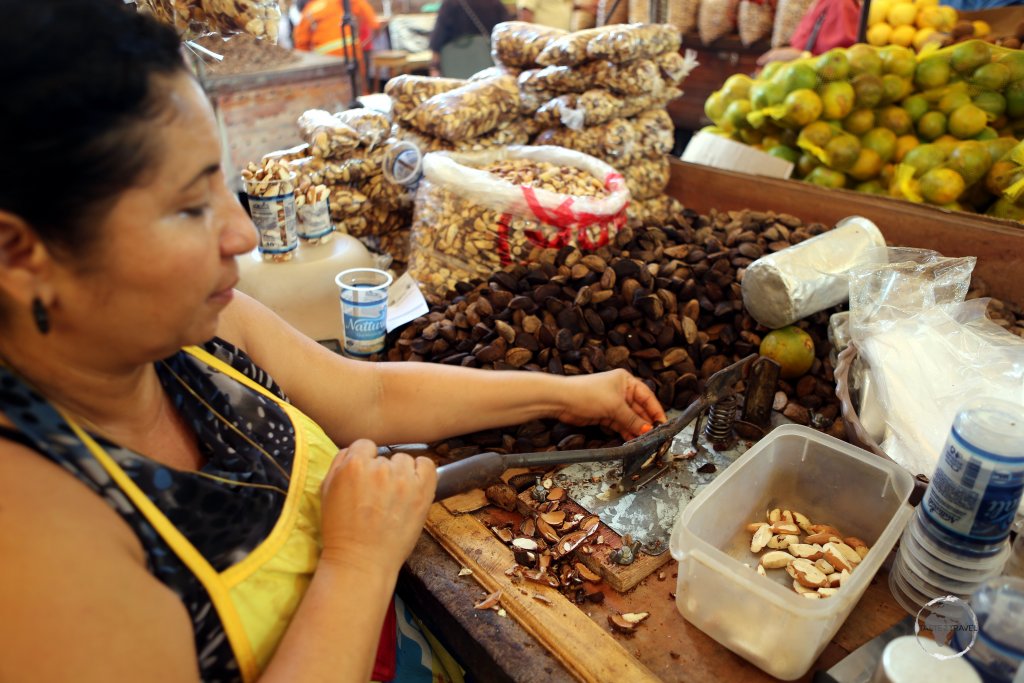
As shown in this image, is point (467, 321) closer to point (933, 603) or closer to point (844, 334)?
point (844, 334)

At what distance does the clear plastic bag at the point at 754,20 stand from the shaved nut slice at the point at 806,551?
15.1ft

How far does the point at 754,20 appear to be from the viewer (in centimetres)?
472

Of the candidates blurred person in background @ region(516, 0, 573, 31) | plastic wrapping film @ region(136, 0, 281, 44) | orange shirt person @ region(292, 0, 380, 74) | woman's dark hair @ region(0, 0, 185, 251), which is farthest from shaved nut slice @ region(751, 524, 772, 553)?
orange shirt person @ region(292, 0, 380, 74)

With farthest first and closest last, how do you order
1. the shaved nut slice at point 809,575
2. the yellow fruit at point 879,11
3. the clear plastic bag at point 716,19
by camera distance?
1. the clear plastic bag at point 716,19
2. the yellow fruit at point 879,11
3. the shaved nut slice at point 809,575

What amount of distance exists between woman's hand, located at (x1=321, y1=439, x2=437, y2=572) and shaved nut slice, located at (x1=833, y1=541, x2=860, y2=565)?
620 millimetres

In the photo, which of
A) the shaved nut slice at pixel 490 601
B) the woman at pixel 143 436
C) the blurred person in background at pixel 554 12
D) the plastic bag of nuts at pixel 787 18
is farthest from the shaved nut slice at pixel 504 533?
the blurred person in background at pixel 554 12

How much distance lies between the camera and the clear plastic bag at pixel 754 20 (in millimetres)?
4695

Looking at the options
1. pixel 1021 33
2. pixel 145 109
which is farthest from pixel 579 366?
pixel 1021 33

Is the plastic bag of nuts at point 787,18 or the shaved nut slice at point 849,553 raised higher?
the plastic bag of nuts at point 787,18

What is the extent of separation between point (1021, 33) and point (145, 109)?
2971 mm

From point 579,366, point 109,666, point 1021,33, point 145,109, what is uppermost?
point 145,109

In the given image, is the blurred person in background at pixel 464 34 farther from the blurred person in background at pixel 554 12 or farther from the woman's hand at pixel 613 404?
the woman's hand at pixel 613 404

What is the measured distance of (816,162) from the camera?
2.37m

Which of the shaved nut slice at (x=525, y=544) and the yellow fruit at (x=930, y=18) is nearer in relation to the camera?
the shaved nut slice at (x=525, y=544)
